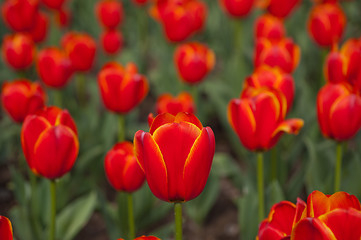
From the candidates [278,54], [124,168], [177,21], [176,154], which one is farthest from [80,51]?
[176,154]

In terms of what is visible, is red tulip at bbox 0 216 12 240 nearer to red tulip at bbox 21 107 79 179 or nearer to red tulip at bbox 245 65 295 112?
red tulip at bbox 21 107 79 179

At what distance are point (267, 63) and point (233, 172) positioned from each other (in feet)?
1.50

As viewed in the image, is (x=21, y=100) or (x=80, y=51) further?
(x=80, y=51)

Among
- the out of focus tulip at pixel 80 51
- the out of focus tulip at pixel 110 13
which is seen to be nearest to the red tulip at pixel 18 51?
the out of focus tulip at pixel 80 51

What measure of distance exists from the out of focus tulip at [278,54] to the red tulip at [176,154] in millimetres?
1028

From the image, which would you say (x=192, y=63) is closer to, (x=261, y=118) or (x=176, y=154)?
(x=261, y=118)

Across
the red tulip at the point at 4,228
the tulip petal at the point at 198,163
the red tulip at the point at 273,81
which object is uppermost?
the tulip petal at the point at 198,163

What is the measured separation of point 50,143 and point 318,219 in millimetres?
714

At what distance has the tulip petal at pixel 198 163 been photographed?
36.8 inches

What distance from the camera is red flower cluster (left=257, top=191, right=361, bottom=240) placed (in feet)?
2.56

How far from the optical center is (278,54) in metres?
1.93

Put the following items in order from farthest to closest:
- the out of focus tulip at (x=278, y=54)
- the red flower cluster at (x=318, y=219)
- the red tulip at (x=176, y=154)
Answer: the out of focus tulip at (x=278, y=54) → the red tulip at (x=176, y=154) → the red flower cluster at (x=318, y=219)

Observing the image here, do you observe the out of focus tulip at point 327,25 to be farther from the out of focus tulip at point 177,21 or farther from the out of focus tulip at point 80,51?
A: the out of focus tulip at point 80,51

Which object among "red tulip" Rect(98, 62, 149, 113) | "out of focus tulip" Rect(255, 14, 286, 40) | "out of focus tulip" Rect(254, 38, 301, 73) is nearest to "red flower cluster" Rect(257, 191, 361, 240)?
"red tulip" Rect(98, 62, 149, 113)
